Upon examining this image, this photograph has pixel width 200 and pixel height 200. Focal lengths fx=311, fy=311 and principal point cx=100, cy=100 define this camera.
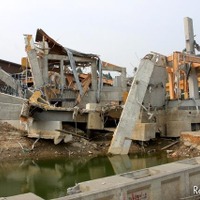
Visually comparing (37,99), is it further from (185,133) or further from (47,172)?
(185,133)

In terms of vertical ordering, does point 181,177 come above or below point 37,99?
below

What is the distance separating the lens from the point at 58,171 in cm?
1275

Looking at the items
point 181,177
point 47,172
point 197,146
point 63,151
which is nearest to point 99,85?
point 63,151

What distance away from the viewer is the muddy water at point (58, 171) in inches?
390

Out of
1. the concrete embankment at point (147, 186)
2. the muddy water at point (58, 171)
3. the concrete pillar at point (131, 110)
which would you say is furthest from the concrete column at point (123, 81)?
the concrete embankment at point (147, 186)

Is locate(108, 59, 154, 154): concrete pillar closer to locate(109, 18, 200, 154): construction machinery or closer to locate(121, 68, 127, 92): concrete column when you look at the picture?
locate(109, 18, 200, 154): construction machinery

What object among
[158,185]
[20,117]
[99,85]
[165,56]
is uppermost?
[165,56]

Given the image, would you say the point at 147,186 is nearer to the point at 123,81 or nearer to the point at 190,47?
the point at 190,47

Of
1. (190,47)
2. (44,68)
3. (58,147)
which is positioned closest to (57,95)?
(44,68)

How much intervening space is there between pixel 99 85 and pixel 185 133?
798 centimetres

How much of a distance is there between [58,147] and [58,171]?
3.99m

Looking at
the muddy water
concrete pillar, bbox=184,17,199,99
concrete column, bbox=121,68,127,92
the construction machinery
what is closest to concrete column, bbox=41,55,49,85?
concrete column, bbox=121,68,127,92

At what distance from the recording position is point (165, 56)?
19094 mm

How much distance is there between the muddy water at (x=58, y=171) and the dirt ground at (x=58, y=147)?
0.88 m
